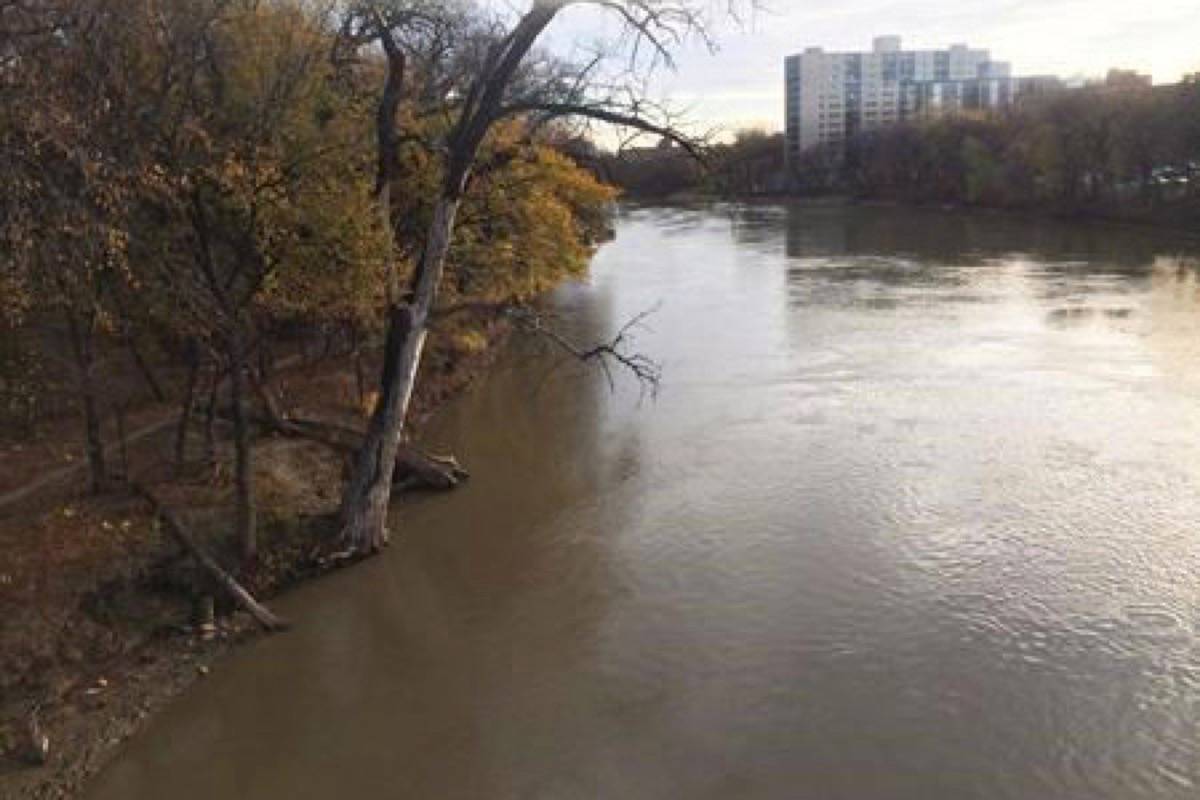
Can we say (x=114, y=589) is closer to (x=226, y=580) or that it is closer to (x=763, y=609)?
(x=226, y=580)

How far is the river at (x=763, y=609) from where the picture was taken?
10.3 meters

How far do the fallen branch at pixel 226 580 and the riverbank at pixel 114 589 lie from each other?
0.15 m

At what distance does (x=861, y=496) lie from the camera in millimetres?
17375

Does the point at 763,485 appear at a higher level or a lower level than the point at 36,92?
lower

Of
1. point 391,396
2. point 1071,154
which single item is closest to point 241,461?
point 391,396

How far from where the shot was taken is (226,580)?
12992 millimetres

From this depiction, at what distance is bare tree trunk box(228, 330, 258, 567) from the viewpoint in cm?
1318

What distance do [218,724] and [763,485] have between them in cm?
940

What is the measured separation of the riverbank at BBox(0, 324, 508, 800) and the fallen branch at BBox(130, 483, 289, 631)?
0.15 meters

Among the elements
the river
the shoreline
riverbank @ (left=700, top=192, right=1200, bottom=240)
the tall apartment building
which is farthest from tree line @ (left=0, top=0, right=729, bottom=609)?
the tall apartment building

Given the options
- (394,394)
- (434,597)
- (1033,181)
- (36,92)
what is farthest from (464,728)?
(1033,181)

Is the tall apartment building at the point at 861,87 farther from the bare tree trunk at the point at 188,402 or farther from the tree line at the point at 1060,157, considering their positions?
the bare tree trunk at the point at 188,402

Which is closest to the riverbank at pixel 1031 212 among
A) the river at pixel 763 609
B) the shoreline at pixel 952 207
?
the shoreline at pixel 952 207

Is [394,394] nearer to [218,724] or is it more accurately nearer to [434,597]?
[434,597]
